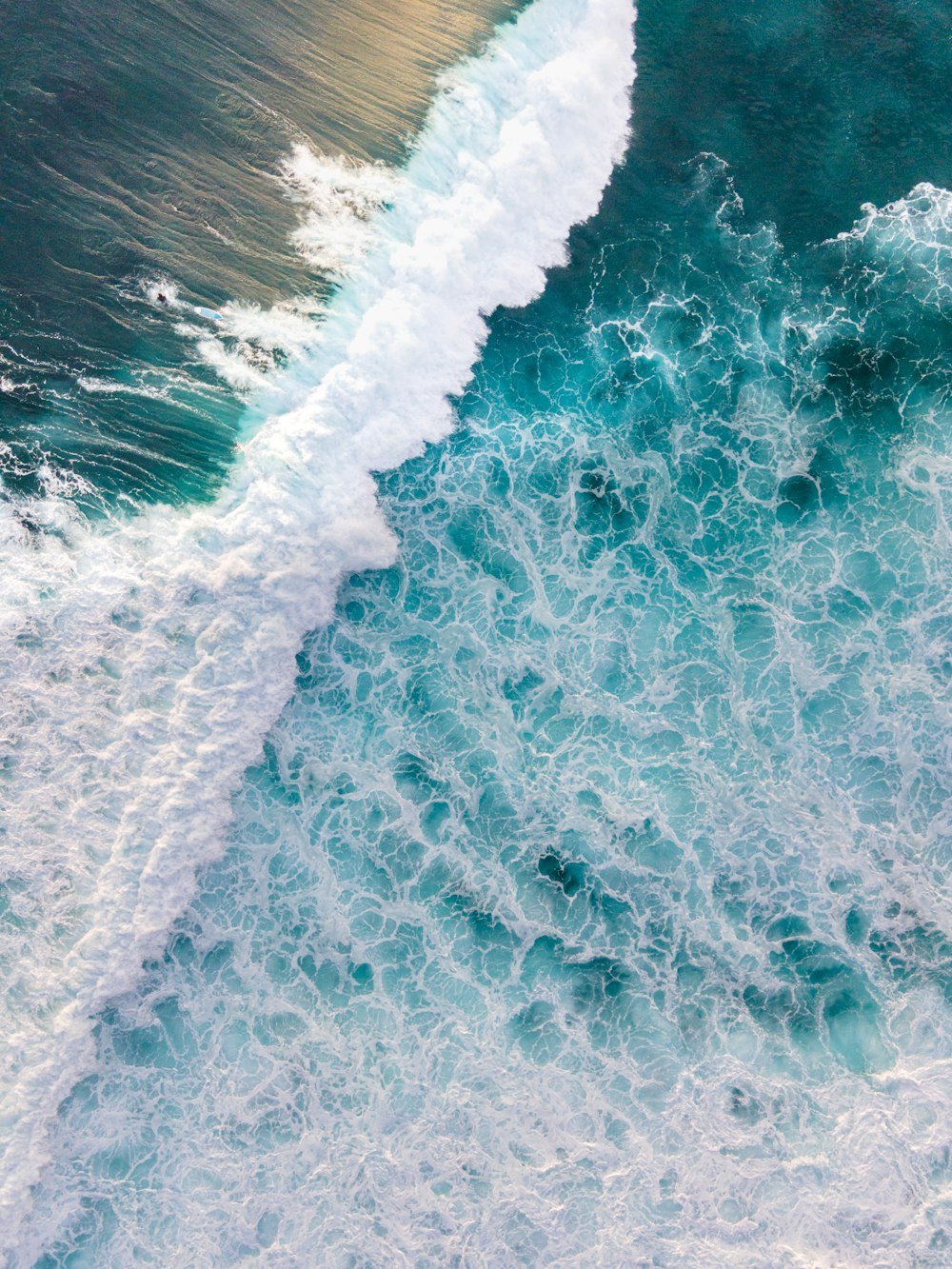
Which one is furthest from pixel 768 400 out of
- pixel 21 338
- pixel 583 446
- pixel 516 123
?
pixel 21 338

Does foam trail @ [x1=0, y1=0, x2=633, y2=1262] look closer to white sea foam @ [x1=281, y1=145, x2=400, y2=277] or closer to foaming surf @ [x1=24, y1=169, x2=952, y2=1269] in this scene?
white sea foam @ [x1=281, y1=145, x2=400, y2=277]

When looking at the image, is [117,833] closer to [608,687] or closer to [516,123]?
[608,687]

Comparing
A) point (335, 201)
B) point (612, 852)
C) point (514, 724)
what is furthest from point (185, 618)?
point (612, 852)

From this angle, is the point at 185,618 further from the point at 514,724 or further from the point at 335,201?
the point at 335,201

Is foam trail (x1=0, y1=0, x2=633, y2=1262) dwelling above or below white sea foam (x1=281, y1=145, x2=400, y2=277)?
below

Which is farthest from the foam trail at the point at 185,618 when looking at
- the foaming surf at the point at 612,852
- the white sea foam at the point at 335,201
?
the foaming surf at the point at 612,852

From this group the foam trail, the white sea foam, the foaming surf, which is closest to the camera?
the foaming surf

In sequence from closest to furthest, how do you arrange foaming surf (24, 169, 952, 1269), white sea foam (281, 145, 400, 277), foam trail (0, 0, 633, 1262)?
1. foaming surf (24, 169, 952, 1269)
2. foam trail (0, 0, 633, 1262)
3. white sea foam (281, 145, 400, 277)

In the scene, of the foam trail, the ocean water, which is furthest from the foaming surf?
the foam trail
